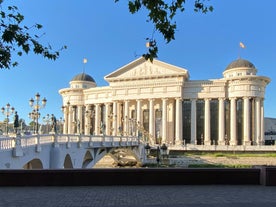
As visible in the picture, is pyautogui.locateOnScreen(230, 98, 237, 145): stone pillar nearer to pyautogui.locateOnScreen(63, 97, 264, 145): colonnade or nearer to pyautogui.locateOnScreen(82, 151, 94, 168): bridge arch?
pyautogui.locateOnScreen(63, 97, 264, 145): colonnade

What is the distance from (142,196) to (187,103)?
103864 mm

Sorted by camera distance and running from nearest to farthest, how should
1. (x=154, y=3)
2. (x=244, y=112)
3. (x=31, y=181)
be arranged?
(x=154, y=3)
(x=31, y=181)
(x=244, y=112)

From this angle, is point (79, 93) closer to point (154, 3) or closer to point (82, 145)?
point (82, 145)

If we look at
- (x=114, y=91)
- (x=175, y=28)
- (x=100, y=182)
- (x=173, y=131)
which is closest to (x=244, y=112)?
(x=173, y=131)

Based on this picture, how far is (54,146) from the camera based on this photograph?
26.8 meters

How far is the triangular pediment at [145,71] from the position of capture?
110 m

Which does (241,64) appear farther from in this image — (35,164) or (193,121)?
(35,164)

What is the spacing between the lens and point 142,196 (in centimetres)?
1199

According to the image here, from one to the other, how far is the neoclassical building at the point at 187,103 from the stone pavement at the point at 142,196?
86779 millimetres

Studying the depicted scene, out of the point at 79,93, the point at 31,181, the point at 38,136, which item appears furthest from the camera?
the point at 79,93

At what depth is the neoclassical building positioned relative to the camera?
105 meters

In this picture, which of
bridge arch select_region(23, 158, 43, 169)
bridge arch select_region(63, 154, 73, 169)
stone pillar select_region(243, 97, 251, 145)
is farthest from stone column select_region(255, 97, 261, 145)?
bridge arch select_region(23, 158, 43, 169)

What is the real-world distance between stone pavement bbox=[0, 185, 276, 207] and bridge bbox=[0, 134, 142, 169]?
613cm

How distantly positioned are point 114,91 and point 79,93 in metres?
18.0
